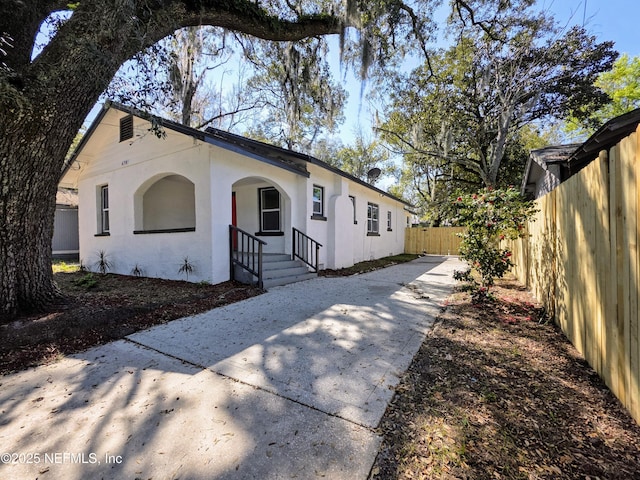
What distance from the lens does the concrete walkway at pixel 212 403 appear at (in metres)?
1.63

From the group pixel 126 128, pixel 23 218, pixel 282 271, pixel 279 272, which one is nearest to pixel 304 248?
pixel 282 271

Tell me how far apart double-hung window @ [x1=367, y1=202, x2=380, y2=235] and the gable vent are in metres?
9.36

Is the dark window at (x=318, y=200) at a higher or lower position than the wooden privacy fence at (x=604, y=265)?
higher

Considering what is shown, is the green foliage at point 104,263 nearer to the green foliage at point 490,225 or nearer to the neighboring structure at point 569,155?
the green foliage at point 490,225

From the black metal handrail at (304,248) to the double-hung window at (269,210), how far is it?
81cm

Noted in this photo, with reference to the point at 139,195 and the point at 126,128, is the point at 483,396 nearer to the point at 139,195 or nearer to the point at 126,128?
the point at 139,195

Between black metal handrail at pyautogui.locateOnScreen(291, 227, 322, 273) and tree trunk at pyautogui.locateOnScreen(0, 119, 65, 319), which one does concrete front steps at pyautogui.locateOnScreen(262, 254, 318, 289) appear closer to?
black metal handrail at pyautogui.locateOnScreen(291, 227, 322, 273)

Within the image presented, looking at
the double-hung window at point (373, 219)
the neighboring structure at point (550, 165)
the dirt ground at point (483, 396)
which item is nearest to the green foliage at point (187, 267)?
the dirt ground at point (483, 396)

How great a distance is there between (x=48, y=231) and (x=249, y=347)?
3920 millimetres

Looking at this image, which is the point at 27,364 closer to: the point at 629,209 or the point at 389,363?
the point at 389,363

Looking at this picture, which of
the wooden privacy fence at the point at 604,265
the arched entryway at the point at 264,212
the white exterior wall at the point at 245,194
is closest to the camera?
the wooden privacy fence at the point at 604,265

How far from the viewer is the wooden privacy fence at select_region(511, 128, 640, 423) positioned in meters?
1.93

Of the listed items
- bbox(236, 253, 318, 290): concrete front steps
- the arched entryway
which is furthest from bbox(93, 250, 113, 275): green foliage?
bbox(236, 253, 318, 290): concrete front steps

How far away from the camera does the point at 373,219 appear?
13.9 m
